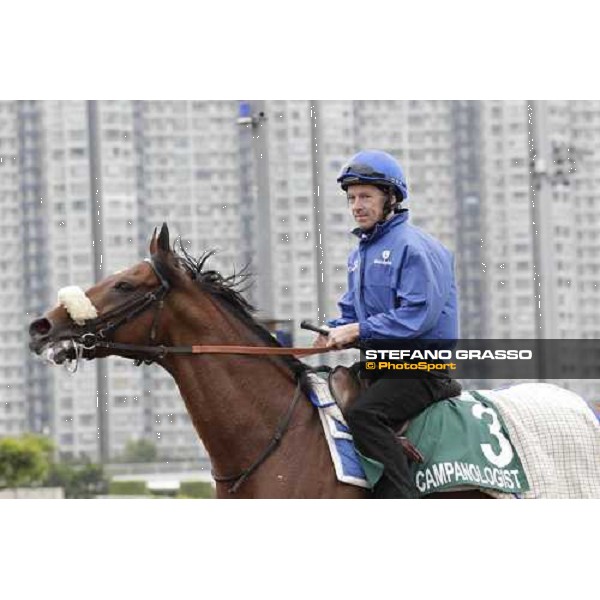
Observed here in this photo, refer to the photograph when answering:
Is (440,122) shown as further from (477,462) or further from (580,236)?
(477,462)

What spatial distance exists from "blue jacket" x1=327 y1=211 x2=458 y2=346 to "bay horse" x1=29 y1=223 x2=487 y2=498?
0.57m

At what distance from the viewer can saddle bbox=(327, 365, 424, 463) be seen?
531 cm

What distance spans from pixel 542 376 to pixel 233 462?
1650mm

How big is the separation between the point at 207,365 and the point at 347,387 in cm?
67

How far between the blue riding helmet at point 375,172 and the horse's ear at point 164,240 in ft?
2.79

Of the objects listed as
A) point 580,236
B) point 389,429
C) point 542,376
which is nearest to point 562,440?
point 542,376

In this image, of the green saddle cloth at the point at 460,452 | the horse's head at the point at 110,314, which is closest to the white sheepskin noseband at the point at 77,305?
the horse's head at the point at 110,314

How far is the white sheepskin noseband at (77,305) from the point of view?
5.20 m

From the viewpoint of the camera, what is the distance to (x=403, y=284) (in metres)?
5.20

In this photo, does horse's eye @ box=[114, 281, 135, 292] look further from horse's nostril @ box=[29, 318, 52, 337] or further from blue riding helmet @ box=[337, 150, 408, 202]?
blue riding helmet @ box=[337, 150, 408, 202]

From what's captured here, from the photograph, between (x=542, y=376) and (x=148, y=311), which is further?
(x=542, y=376)

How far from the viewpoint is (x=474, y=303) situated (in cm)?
637

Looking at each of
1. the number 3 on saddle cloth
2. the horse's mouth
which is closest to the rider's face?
the number 3 on saddle cloth
